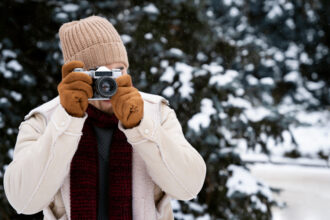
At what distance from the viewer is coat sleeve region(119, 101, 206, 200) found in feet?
4.07

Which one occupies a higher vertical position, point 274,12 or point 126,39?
point 126,39

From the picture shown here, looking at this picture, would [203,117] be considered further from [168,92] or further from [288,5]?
[288,5]

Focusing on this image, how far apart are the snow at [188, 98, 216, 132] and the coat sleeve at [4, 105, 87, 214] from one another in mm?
1809

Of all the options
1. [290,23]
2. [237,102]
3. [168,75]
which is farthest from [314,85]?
[168,75]

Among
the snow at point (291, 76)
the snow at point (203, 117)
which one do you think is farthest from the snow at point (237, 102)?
the snow at point (291, 76)

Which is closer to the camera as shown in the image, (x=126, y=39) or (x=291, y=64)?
(x=126, y=39)

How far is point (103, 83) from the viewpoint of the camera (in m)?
1.23

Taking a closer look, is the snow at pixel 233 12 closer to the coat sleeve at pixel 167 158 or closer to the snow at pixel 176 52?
the snow at pixel 176 52

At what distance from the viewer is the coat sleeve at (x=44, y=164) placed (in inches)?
47.5

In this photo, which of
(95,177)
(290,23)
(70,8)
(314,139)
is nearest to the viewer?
(95,177)

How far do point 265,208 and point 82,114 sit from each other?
8.41 feet

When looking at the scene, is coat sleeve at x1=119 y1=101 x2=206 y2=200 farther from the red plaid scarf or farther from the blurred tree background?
the blurred tree background

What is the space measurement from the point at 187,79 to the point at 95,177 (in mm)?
1884

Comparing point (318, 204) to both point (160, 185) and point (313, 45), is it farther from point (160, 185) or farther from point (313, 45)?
point (160, 185)
